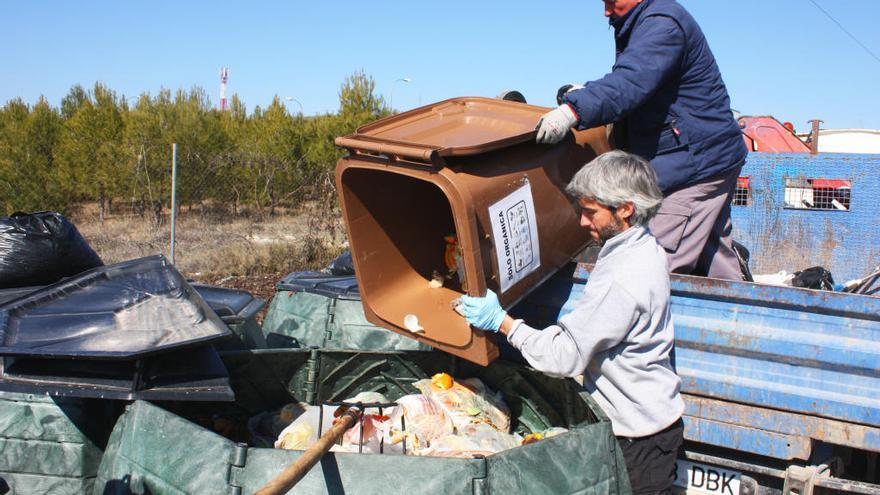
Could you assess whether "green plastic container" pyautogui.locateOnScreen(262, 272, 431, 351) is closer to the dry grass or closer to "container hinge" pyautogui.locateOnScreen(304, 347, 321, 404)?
"container hinge" pyautogui.locateOnScreen(304, 347, 321, 404)

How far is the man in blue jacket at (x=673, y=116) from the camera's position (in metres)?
2.73

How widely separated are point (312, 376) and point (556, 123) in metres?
1.59

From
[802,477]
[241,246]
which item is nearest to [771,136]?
[802,477]

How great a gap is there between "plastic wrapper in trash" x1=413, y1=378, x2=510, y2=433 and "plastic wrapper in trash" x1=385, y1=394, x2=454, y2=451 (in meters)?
0.05

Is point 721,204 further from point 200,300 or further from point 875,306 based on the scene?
point 200,300

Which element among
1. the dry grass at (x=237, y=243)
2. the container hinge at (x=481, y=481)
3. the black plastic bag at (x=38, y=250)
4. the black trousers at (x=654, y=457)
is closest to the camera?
the container hinge at (x=481, y=481)

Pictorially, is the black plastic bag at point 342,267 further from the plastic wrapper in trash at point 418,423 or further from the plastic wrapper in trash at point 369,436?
the plastic wrapper in trash at point 369,436

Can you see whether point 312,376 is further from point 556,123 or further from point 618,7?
point 618,7

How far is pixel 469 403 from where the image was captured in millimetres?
2951

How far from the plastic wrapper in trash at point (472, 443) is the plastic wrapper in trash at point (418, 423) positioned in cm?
4

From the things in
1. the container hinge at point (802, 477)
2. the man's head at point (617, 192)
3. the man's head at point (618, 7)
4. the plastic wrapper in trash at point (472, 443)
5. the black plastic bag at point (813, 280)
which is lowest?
the container hinge at point (802, 477)

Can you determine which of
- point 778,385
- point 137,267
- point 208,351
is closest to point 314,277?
point 137,267

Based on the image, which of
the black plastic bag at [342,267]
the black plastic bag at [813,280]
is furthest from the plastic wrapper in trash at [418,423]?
the black plastic bag at [342,267]

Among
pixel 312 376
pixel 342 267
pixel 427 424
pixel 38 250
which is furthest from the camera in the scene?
pixel 342 267
